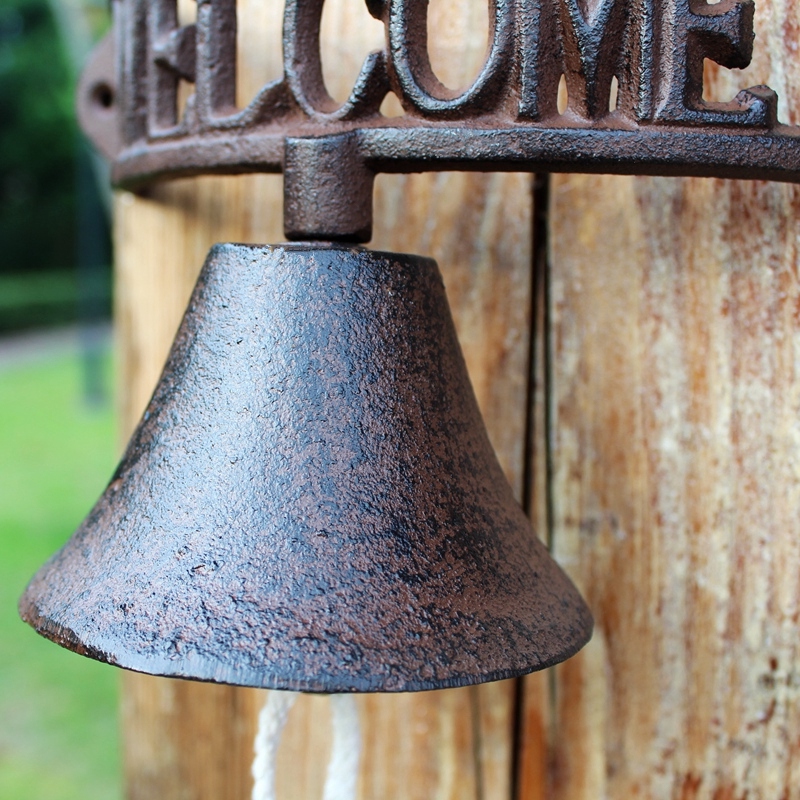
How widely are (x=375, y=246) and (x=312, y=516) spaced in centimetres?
33

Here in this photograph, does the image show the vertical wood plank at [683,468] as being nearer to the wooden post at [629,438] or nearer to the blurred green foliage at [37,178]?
the wooden post at [629,438]

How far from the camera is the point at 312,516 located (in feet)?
1.73

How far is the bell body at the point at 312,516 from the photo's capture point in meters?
0.50

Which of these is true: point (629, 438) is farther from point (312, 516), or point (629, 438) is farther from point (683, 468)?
point (312, 516)

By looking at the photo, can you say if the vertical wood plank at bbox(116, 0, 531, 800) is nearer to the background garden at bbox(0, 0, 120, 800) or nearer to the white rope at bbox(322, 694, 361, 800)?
the white rope at bbox(322, 694, 361, 800)

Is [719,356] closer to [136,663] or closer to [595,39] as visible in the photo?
[595,39]

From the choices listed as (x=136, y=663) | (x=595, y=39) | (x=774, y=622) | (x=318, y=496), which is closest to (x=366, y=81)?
(x=595, y=39)

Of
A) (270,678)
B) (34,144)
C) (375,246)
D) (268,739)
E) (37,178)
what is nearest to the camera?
(270,678)

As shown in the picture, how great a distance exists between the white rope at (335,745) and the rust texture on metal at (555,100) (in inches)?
12.8

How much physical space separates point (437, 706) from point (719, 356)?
0.38 m

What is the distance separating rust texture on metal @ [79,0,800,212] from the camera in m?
0.56

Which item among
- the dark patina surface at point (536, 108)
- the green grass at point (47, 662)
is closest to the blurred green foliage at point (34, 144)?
the green grass at point (47, 662)

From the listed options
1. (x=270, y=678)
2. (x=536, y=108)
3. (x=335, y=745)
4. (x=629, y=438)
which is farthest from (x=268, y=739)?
(x=536, y=108)

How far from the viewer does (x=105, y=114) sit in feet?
2.97
